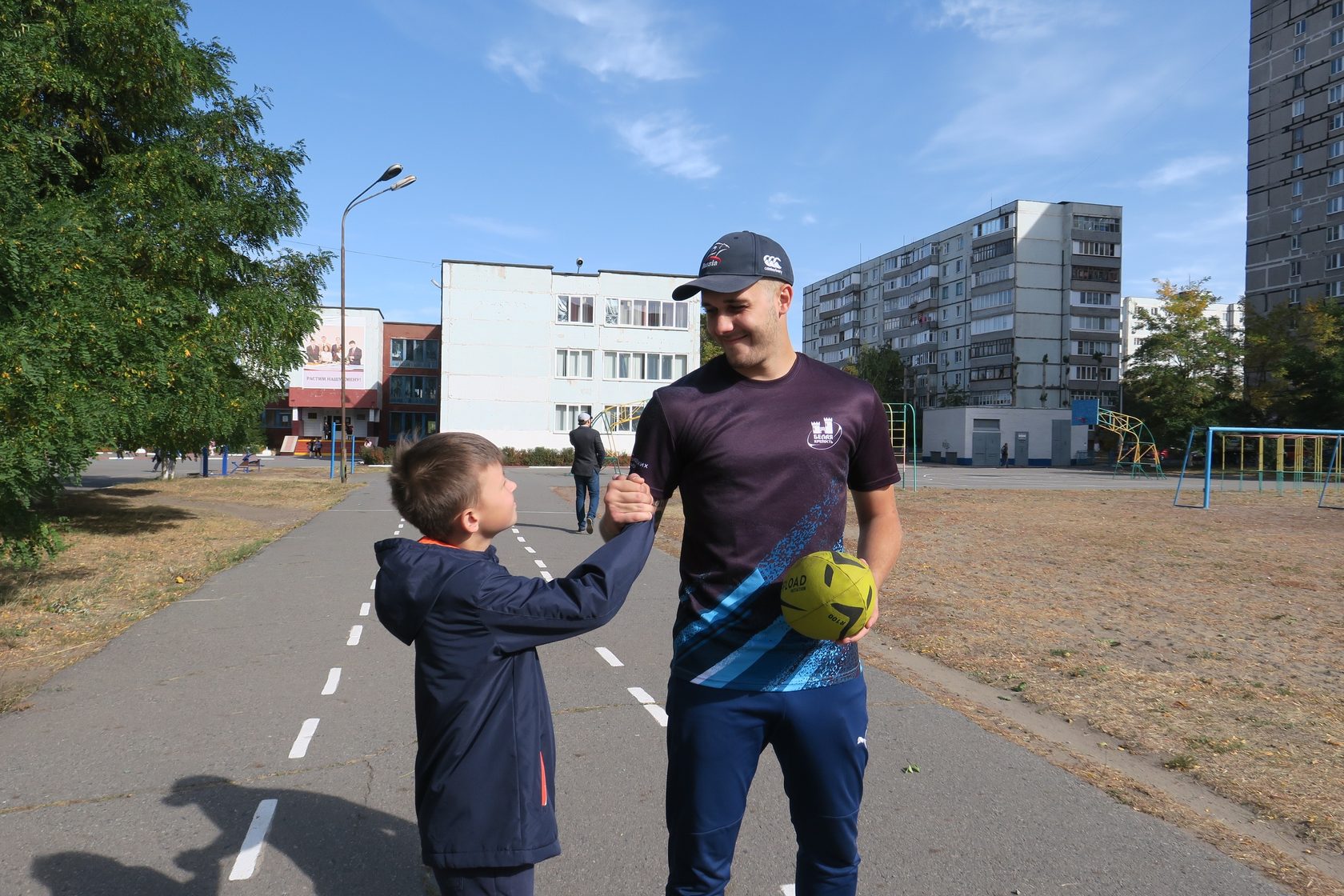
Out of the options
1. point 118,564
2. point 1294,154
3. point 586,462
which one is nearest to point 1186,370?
point 1294,154

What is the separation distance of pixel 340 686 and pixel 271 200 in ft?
50.2

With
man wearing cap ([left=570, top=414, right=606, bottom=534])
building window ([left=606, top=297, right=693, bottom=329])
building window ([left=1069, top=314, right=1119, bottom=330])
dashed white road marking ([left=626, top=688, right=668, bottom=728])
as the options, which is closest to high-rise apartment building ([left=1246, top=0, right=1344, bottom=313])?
building window ([left=1069, top=314, right=1119, bottom=330])

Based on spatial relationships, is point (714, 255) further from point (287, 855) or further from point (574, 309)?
point (574, 309)

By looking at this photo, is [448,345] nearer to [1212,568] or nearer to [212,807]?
[1212,568]

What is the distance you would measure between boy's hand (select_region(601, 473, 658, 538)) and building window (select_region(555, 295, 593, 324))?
59182 millimetres

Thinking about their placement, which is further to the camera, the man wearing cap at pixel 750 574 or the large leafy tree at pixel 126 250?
the large leafy tree at pixel 126 250

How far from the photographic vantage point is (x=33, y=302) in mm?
7992

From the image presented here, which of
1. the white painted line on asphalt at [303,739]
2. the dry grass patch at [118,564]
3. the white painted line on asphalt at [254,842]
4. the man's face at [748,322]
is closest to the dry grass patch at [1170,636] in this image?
the man's face at [748,322]

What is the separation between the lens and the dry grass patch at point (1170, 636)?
491 centimetres

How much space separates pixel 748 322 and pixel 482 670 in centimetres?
114

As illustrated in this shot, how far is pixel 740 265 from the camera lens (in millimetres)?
2588

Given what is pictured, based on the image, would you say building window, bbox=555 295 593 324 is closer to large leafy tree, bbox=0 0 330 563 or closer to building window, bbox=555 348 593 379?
building window, bbox=555 348 593 379

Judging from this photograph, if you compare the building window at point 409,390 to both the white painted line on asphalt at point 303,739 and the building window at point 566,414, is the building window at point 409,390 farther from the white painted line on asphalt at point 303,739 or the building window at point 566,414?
the white painted line on asphalt at point 303,739

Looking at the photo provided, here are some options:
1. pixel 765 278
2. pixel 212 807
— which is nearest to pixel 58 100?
pixel 212 807
